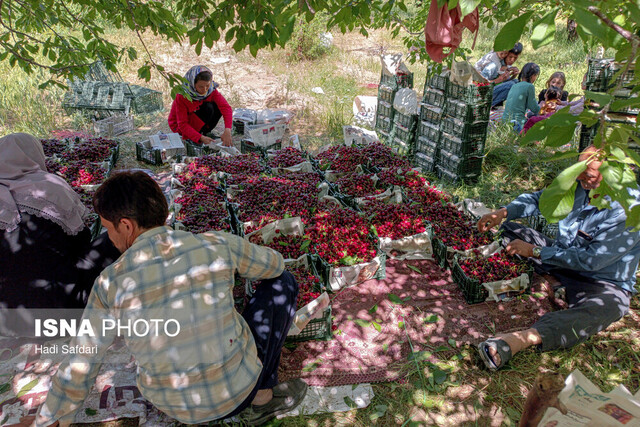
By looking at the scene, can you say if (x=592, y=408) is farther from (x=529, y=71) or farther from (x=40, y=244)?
(x=529, y=71)

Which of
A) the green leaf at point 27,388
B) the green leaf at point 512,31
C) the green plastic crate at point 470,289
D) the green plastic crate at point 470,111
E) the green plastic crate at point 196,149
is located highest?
the green leaf at point 512,31

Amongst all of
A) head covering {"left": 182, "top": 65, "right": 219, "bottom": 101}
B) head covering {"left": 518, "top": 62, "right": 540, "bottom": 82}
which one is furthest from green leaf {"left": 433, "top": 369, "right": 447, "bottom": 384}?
head covering {"left": 518, "top": 62, "right": 540, "bottom": 82}

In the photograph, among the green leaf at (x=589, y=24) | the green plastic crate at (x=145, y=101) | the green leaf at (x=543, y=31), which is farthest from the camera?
the green plastic crate at (x=145, y=101)

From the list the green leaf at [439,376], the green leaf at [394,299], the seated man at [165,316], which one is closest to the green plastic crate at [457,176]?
the green leaf at [394,299]

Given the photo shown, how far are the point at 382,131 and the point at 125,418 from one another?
5.20m

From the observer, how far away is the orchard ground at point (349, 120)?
2719 millimetres

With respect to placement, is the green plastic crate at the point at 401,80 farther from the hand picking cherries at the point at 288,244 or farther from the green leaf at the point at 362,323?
the green leaf at the point at 362,323

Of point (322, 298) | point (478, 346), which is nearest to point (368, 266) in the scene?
point (322, 298)

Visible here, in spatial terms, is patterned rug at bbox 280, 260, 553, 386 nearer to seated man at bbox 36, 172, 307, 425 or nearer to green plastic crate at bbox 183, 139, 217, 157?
seated man at bbox 36, 172, 307, 425

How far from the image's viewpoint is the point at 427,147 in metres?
5.78

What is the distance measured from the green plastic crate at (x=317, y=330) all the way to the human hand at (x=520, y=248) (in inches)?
64.8

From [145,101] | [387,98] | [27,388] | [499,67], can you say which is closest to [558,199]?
[27,388]

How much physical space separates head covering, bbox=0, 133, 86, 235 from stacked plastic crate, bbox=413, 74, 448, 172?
408cm

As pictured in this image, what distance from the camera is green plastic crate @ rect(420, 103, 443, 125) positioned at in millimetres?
5453
